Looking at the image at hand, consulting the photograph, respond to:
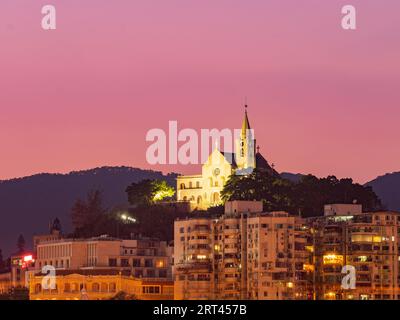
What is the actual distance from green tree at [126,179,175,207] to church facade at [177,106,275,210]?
2400 millimetres

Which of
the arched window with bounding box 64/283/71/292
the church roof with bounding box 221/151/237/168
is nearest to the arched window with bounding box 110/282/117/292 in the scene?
the arched window with bounding box 64/283/71/292

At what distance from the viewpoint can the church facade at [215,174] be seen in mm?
184875

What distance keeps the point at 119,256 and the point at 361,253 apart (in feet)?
77.0

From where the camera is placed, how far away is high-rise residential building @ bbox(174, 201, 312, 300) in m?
146

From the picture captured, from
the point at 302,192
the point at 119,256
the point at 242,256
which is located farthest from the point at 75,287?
the point at 302,192

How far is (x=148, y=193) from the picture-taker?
7156 inches

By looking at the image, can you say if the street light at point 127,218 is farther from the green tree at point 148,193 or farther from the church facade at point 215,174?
the church facade at point 215,174

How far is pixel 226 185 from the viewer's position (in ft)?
578

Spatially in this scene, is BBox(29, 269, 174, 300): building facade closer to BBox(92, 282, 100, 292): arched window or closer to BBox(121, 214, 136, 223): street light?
BBox(92, 282, 100, 292): arched window

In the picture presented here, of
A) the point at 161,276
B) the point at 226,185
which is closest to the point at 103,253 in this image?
the point at 161,276

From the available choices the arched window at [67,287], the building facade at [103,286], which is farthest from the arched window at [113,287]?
the arched window at [67,287]

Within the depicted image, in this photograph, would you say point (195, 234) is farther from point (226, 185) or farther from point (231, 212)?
point (226, 185)
